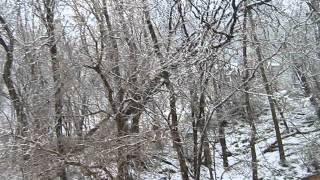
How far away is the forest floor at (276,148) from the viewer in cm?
1729

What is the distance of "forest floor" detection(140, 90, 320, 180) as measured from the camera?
56.7 ft

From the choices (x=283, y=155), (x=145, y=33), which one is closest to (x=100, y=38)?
(x=145, y=33)

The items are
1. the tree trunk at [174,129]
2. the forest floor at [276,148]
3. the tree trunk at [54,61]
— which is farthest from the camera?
the forest floor at [276,148]

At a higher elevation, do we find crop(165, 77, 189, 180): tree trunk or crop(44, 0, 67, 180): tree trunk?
crop(44, 0, 67, 180): tree trunk

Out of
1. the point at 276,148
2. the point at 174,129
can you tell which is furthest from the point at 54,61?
the point at 276,148

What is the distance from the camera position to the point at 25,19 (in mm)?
19375

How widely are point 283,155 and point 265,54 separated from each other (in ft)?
34.6

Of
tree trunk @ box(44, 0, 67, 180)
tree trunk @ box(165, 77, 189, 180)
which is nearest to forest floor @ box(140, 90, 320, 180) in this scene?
tree trunk @ box(165, 77, 189, 180)

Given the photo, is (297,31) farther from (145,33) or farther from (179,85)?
(145,33)

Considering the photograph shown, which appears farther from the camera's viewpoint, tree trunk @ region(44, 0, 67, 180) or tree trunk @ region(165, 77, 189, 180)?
tree trunk @ region(44, 0, 67, 180)

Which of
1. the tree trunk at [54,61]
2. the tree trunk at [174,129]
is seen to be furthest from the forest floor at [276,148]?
the tree trunk at [54,61]

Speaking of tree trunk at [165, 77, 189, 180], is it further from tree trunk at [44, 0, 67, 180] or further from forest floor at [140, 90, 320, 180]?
tree trunk at [44, 0, 67, 180]

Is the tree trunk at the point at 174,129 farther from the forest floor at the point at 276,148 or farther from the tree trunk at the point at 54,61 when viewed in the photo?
the tree trunk at the point at 54,61

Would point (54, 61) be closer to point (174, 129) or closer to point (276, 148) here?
point (174, 129)
